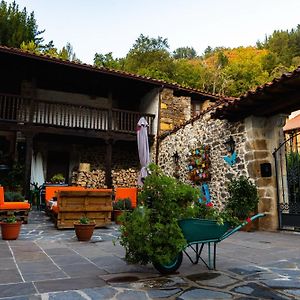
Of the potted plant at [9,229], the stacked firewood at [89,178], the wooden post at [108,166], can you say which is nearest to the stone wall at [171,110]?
the wooden post at [108,166]

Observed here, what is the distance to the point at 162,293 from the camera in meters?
2.51

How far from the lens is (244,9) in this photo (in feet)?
30.4

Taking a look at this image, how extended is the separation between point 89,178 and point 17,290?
32.0ft

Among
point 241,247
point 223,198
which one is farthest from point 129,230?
point 223,198

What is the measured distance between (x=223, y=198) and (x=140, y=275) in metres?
5.12

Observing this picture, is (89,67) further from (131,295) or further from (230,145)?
(131,295)

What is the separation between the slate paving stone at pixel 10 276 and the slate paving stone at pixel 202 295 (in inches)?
61.0

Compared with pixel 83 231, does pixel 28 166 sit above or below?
above

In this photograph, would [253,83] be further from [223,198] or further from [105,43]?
[223,198]

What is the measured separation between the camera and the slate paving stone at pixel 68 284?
260 centimetres

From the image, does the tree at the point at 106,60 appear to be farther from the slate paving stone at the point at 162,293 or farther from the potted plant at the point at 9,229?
the slate paving stone at the point at 162,293

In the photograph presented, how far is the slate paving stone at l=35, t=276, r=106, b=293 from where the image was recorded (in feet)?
8.53

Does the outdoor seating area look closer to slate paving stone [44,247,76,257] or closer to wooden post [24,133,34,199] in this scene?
slate paving stone [44,247,76,257]

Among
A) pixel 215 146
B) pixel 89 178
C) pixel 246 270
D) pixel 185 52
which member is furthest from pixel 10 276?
pixel 185 52
